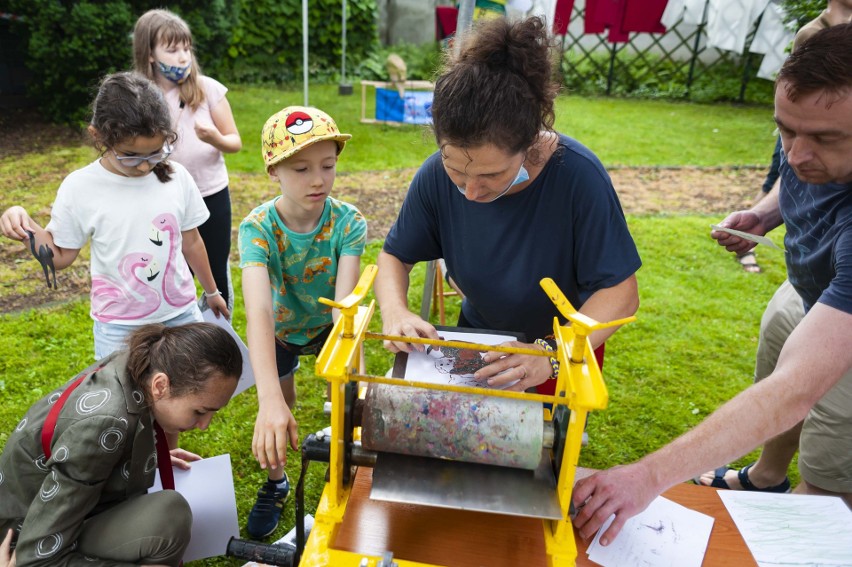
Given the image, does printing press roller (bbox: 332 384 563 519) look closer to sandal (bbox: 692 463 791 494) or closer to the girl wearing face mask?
the girl wearing face mask

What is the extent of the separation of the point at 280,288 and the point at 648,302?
333 cm

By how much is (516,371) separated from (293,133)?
1076 millimetres

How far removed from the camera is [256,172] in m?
6.70

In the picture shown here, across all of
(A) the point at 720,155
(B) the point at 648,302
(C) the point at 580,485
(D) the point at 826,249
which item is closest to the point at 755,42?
(A) the point at 720,155

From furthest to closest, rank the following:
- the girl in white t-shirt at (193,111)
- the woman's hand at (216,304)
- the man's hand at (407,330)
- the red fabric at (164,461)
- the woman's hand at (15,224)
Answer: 1. the girl in white t-shirt at (193,111)
2. the woman's hand at (216,304)
3. the woman's hand at (15,224)
4. the red fabric at (164,461)
5. the man's hand at (407,330)

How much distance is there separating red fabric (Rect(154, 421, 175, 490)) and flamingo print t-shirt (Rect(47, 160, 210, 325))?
0.57 meters

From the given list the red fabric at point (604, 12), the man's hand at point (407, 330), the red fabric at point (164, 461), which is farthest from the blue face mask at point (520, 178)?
the red fabric at point (604, 12)

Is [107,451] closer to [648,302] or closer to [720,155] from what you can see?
[648,302]

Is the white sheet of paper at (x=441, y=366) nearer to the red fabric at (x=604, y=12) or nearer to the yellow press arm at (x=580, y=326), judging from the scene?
the yellow press arm at (x=580, y=326)

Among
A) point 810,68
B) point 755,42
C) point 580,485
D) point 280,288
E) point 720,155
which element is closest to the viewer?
point 580,485

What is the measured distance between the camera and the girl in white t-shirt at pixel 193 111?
3.06 meters

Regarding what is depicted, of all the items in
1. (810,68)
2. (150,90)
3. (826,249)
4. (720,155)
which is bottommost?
(720,155)

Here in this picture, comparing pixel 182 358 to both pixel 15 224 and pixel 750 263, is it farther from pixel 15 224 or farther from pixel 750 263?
pixel 750 263

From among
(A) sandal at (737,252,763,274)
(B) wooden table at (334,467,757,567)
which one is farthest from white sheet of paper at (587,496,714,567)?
(A) sandal at (737,252,763,274)
